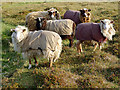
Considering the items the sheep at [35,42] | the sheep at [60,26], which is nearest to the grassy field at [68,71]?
the sheep at [35,42]

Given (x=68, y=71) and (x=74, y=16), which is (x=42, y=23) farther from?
(x=68, y=71)

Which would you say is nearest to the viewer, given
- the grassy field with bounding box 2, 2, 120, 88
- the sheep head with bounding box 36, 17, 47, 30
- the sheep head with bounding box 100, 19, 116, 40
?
the grassy field with bounding box 2, 2, 120, 88

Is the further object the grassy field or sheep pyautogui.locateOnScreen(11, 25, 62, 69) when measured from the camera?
sheep pyautogui.locateOnScreen(11, 25, 62, 69)


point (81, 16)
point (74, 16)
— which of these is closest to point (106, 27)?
point (81, 16)

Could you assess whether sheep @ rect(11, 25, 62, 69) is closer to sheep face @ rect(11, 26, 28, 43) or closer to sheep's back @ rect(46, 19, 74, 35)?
sheep face @ rect(11, 26, 28, 43)

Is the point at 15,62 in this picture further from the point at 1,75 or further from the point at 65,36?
the point at 65,36

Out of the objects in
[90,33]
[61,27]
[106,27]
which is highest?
[106,27]

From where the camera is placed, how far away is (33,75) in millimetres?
7125

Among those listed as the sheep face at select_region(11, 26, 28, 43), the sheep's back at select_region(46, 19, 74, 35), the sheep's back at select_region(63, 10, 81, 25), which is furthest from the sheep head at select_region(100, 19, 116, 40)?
the sheep face at select_region(11, 26, 28, 43)

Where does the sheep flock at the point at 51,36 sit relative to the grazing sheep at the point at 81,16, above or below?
below

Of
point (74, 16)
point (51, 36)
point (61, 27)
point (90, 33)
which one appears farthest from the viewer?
point (74, 16)

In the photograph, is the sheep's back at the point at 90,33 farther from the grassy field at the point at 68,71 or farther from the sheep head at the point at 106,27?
the grassy field at the point at 68,71

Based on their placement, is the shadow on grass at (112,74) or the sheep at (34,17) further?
the sheep at (34,17)

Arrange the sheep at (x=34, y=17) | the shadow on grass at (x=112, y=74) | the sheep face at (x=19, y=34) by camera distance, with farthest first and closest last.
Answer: the sheep at (x=34, y=17), the sheep face at (x=19, y=34), the shadow on grass at (x=112, y=74)
